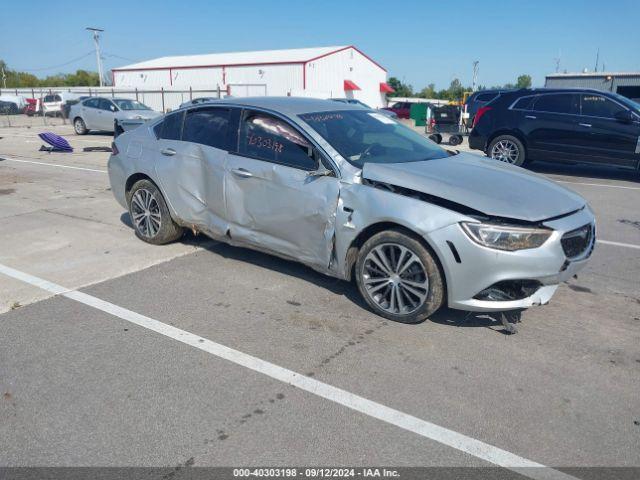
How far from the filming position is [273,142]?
190 inches

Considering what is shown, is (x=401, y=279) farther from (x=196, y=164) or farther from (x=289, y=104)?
(x=196, y=164)

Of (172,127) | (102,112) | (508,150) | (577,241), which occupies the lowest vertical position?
(577,241)

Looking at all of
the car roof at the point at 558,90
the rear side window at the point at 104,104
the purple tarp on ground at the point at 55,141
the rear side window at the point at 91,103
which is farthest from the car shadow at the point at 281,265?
the rear side window at the point at 91,103

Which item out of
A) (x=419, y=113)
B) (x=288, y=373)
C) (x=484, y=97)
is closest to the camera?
(x=288, y=373)

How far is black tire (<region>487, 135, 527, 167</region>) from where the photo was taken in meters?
11.4

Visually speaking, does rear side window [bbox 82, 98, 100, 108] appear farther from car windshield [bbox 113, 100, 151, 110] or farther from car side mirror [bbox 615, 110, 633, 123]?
car side mirror [bbox 615, 110, 633, 123]

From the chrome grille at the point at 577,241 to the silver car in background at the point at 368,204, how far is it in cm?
2

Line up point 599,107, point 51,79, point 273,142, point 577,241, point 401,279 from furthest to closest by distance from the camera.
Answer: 1. point 51,79
2. point 599,107
3. point 273,142
4. point 401,279
5. point 577,241

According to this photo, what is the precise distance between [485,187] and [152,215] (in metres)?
3.73

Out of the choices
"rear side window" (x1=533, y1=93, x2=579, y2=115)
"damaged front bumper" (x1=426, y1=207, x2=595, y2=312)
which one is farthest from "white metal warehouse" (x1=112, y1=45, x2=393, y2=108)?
"damaged front bumper" (x1=426, y1=207, x2=595, y2=312)

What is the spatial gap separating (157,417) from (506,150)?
1042 centimetres

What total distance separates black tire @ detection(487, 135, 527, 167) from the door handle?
8.09 metres

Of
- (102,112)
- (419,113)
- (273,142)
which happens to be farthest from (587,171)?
(419,113)

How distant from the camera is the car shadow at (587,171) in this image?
11.4m
